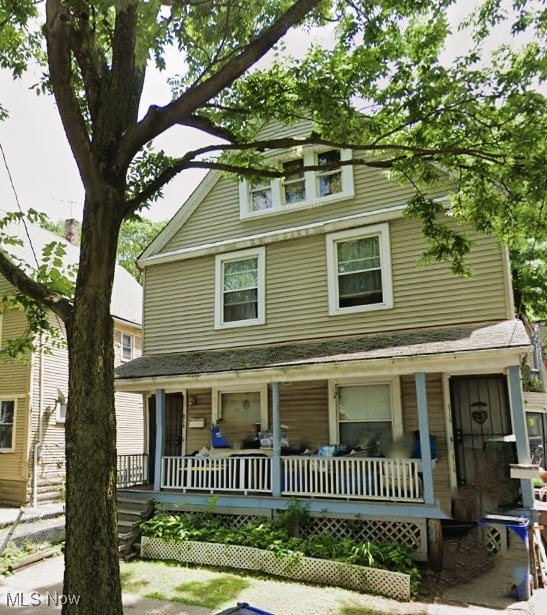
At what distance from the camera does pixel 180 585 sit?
7.72 m

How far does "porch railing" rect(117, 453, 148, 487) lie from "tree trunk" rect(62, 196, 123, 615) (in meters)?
7.55

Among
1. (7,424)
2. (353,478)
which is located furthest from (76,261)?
(353,478)

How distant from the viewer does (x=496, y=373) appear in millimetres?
9883

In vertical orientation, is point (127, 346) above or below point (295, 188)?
below

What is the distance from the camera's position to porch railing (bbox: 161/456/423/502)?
8.63m

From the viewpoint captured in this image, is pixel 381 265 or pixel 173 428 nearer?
pixel 381 265

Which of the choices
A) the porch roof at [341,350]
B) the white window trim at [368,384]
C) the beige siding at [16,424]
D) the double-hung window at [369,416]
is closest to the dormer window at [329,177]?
the porch roof at [341,350]

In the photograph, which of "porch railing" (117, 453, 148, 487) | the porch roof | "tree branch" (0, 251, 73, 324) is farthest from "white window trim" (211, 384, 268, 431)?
"tree branch" (0, 251, 73, 324)

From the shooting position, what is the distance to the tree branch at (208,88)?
5621 millimetres

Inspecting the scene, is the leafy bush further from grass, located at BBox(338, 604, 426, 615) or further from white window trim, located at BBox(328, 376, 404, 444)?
white window trim, located at BBox(328, 376, 404, 444)

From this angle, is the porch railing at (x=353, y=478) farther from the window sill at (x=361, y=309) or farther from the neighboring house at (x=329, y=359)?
the window sill at (x=361, y=309)

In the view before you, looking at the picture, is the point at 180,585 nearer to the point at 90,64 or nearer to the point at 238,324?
the point at 238,324

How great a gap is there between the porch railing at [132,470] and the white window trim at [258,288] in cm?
381

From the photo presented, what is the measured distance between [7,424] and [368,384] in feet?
36.4
